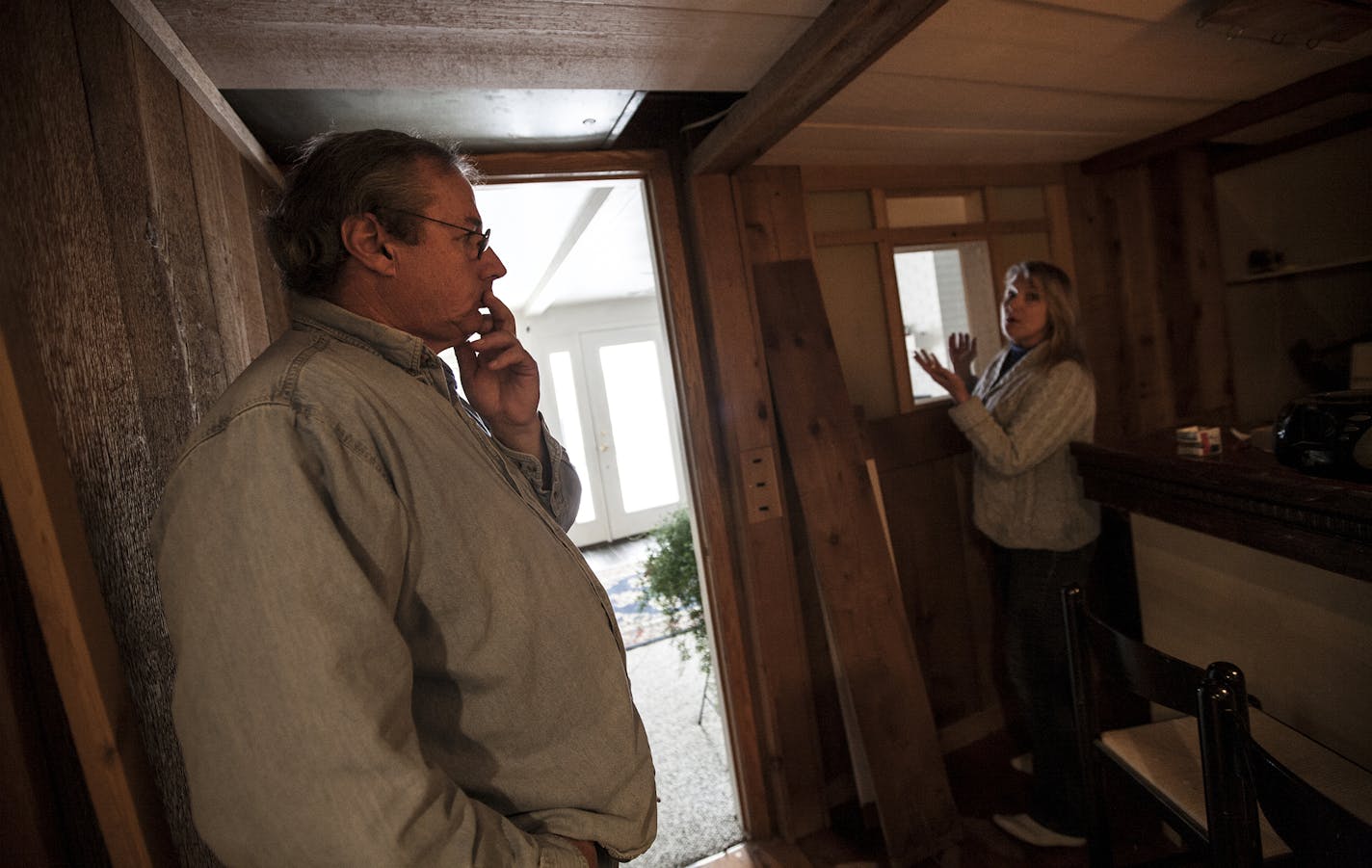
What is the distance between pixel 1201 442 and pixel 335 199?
1827 mm

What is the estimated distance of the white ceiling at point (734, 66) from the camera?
3.89 feet

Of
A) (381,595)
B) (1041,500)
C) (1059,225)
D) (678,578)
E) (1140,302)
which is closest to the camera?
(381,595)

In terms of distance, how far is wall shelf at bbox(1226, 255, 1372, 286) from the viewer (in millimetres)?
2609

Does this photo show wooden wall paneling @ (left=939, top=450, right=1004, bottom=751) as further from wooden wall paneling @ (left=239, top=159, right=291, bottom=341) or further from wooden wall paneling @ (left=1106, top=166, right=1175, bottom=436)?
wooden wall paneling @ (left=239, top=159, right=291, bottom=341)

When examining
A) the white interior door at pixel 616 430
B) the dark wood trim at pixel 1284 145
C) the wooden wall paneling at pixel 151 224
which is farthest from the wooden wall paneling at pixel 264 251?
the white interior door at pixel 616 430

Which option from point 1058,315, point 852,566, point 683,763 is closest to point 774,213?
point 1058,315

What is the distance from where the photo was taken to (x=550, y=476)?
4.16 feet

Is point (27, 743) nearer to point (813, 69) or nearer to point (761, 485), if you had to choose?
point (813, 69)

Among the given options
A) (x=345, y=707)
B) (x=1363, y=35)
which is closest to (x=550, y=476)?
(x=345, y=707)

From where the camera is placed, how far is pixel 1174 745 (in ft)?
4.28

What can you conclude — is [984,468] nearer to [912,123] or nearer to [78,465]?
[912,123]

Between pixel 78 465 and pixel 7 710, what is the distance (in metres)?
0.24

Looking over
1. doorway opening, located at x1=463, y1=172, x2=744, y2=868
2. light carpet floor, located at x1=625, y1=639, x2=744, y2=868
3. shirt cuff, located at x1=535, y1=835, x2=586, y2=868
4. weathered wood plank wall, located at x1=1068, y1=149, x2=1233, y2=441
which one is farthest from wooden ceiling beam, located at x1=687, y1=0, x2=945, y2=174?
light carpet floor, located at x1=625, y1=639, x2=744, y2=868

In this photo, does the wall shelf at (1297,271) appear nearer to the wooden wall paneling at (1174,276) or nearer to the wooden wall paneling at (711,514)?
the wooden wall paneling at (1174,276)
